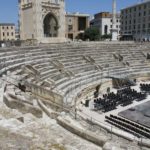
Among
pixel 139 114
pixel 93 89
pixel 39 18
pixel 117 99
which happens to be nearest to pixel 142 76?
pixel 93 89

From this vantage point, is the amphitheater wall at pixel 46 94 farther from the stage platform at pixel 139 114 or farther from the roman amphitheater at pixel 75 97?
the stage platform at pixel 139 114

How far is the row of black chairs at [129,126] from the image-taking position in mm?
14023

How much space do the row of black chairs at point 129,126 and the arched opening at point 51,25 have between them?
2843 cm

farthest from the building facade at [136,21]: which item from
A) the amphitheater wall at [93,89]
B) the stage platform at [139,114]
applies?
the stage platform at [139,114]

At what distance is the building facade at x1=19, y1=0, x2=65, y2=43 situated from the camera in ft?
122

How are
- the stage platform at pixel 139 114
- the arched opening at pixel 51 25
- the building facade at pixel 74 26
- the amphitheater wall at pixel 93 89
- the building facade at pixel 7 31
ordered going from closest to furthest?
the stage platform at pixel 139 114 → the amphitheater wall at pixel 93 89 → the arched opening at pixel 51 25 → the building facade at pixel 74 26 → the building facade at pixel 7 31

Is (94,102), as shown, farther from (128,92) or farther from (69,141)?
(69,141)

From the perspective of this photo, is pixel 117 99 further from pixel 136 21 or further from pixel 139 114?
pixel 136 21

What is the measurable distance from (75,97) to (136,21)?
4944 centimetres

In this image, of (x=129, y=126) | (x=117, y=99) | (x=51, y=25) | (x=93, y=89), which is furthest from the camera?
(x=51, y=25)

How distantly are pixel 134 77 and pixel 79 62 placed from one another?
23.3 feet

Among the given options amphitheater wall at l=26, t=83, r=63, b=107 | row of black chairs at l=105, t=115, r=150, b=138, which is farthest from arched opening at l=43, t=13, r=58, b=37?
row of black chairs at l=105, t=115, r=150, b=138

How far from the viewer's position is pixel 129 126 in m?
15.0

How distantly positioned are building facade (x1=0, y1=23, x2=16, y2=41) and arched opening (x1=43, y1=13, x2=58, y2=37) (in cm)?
3785
